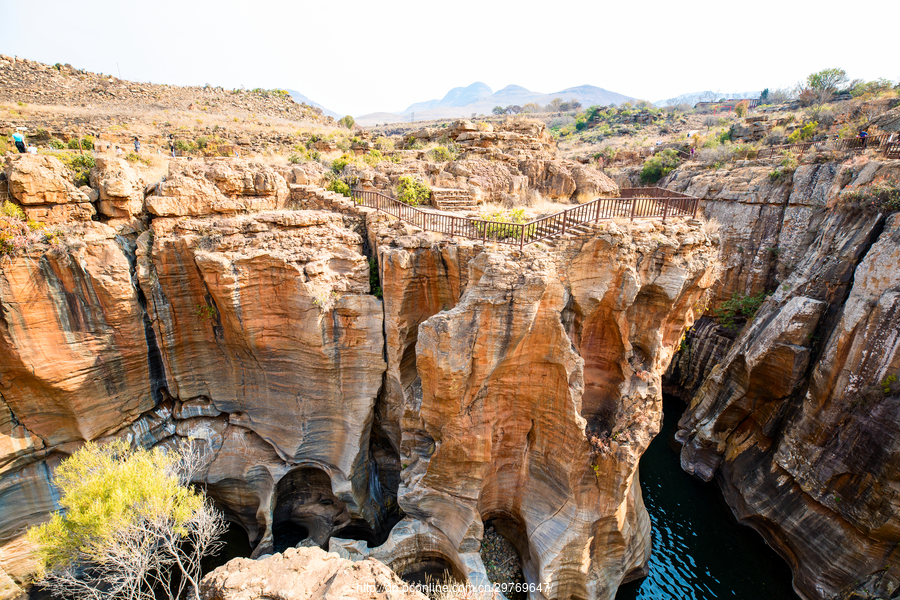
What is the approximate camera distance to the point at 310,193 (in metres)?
13.6

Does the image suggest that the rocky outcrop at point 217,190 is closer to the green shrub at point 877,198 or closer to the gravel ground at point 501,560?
the gravel ground at point 501,560

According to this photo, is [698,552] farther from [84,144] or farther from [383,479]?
[84,144]

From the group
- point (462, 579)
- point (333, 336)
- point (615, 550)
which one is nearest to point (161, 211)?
point (333, 336)

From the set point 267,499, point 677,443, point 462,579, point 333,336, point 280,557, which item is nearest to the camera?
point 280,557

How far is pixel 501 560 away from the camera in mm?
11789

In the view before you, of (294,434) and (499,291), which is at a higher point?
(499,291)

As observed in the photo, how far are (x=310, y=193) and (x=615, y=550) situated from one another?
14161 millimetres

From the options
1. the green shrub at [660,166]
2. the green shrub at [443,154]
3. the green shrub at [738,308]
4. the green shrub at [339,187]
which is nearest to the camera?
the green shrub at [339,187]

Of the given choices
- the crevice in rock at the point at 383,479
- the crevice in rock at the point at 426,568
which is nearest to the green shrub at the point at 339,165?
the crevice in rock at the point at 383,479

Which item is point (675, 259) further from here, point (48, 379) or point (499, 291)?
point (48, 379)

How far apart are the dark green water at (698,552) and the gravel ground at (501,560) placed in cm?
316

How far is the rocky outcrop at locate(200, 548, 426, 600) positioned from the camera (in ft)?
23.2

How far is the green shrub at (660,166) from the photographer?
93.7 feet

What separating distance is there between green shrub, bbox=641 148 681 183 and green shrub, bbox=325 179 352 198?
78.5 ft
